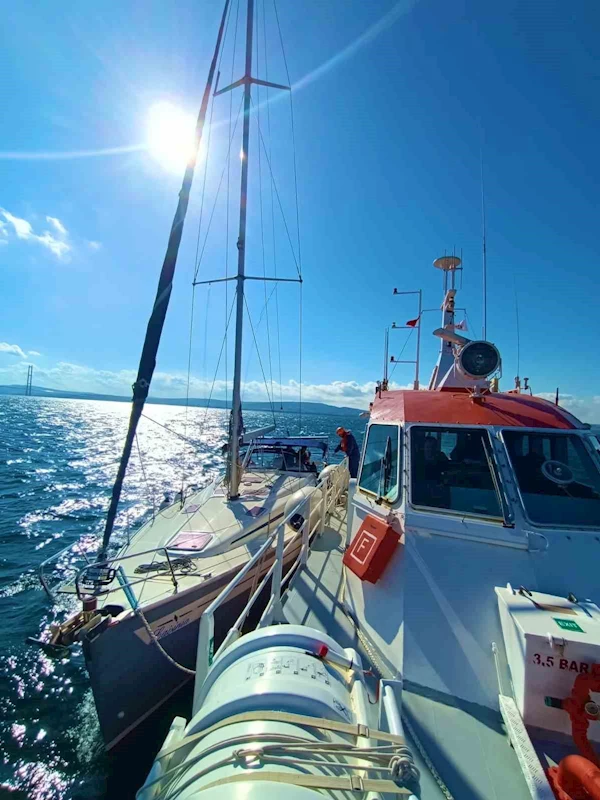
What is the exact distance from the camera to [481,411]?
4.11 metres

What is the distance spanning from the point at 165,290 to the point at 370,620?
433cm

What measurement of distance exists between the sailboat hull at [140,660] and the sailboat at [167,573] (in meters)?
0.01

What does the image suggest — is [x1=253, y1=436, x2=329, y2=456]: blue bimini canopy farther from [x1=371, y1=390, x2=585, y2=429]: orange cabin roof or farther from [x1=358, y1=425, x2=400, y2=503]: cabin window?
[x1=371, y1=390, x2=585, y2=429]: orange cabin roof

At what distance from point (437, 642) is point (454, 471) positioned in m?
1.52

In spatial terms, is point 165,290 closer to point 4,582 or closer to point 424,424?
point 424,424

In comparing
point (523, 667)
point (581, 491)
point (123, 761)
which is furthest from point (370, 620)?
point (123, 761)

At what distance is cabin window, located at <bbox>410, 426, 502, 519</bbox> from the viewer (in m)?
3.58

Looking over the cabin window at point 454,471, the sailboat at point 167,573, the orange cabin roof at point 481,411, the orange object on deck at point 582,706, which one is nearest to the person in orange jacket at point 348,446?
the sailboat at point 167,573

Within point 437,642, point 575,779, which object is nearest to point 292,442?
point 437,642

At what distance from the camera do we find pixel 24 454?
26.0 m

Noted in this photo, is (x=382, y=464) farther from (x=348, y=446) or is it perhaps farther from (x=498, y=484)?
(x=348, y=446)

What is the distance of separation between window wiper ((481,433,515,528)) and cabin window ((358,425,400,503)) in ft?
2.83

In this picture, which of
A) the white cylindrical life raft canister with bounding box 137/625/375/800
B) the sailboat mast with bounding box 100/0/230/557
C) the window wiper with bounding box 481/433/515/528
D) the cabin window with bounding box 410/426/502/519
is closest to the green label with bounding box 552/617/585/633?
the window wiper with bounding box 481/433/515/528

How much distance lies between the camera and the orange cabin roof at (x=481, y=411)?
13.0 ft
